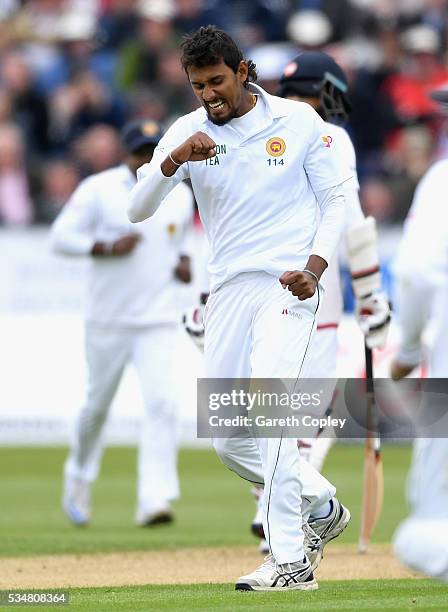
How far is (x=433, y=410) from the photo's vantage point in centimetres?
605

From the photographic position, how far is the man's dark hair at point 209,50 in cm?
695

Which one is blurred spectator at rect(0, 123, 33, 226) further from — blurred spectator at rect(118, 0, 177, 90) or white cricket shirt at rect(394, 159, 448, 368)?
white cricket shirt at rect(394, 159, 448, 368)

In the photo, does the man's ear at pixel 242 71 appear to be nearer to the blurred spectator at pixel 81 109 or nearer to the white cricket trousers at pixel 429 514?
the white cricket trousers at pixel 429 514

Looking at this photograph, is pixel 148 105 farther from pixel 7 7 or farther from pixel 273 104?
pixel 273 104

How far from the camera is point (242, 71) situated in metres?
7.17

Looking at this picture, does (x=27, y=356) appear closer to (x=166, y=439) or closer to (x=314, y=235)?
(x=166, y=439)

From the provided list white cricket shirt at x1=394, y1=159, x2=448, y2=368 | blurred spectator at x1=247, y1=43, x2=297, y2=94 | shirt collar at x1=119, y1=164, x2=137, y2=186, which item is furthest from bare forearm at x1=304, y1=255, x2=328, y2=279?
blurred spectator at x1=247, y1=43, x2=297, y2=94

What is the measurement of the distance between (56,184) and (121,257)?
660 cm

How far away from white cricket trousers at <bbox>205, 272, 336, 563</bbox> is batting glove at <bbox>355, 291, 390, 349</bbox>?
1853mm

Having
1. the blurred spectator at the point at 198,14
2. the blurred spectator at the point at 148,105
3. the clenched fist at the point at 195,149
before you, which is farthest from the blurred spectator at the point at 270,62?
the clenched fist at the point at 195,149

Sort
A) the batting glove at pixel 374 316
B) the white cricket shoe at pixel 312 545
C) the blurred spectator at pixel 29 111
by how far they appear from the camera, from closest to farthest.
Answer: the white cricket shoe at pixel 312 545
the batting glove at pixel 374 316
the blurred spectator at pixel 29 111

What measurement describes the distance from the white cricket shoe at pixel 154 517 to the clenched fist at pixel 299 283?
448cm

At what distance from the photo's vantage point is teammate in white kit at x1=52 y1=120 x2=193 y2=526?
11289 mm

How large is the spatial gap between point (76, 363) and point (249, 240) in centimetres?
987
